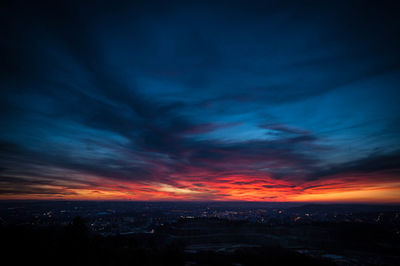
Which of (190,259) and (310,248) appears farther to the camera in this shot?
Result: (310,248)

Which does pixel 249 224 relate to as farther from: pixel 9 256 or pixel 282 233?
pixel 9 256

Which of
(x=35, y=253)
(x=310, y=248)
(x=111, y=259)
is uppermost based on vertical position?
(x=35, y=253)

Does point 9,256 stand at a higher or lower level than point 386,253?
higher

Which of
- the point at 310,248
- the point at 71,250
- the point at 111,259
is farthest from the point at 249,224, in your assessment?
the point at 71,250

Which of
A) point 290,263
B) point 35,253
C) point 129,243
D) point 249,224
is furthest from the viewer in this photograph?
point 249,224

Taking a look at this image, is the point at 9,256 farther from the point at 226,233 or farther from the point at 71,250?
the point at 226,233

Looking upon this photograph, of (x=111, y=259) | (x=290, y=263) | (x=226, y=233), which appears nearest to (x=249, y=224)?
(x=226, y=233)

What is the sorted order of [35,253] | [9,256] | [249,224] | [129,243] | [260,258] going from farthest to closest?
[249,224] → [129,243] → [260,258] → [35,253] → [9,256]

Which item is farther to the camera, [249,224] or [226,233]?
[249,224]

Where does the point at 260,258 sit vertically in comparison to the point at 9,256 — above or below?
below
